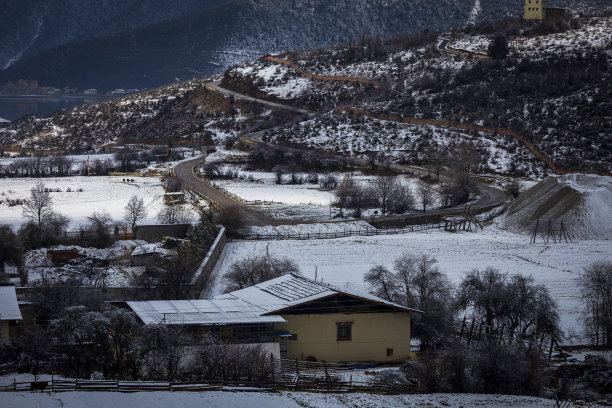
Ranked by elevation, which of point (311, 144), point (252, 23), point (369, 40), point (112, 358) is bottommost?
point (112, 358)

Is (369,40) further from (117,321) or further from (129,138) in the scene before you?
(117,321)

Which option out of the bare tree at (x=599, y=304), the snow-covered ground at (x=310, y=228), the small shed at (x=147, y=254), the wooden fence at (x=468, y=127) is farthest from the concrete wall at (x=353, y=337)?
the wooden fence at (x=468, y=127)

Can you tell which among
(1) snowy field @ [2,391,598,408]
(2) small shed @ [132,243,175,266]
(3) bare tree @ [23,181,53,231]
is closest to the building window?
(1) snowy field @ [2,391,598,408]

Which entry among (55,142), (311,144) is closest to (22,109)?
(55,142)

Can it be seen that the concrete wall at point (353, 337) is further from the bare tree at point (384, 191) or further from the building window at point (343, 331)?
the bare tree at point (384, 191)

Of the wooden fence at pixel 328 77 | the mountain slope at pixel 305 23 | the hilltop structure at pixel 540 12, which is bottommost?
the wooden fence at pixel 328 77

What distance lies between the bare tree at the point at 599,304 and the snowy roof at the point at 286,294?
6.70 metres

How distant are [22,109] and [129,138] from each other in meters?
80.5

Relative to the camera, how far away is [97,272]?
4012 centimetres

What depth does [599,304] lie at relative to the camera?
34.5 metres

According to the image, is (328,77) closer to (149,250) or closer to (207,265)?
(149,250)

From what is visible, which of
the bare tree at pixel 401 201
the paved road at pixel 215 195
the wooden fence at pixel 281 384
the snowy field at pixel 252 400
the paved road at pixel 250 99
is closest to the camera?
the snowy field at pixel 252 400

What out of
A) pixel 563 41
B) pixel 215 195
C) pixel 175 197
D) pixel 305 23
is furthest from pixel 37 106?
pixel 175 197

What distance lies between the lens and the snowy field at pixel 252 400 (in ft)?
73.9
